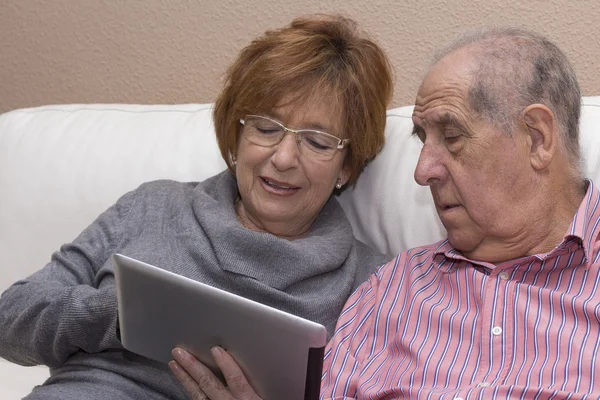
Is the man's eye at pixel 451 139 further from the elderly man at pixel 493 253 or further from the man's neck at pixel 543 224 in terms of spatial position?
the man's neck at pixel 543 224

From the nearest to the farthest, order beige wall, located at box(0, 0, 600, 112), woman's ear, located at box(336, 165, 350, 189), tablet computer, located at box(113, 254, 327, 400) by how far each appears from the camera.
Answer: tablet computer, located at box(113, 254, 327, 400), woman's ear, located at box(336, 165, 350, 189), beige wall, located at box(0, 0, 600, 112)

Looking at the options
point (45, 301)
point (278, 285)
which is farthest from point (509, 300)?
point (45, 301)

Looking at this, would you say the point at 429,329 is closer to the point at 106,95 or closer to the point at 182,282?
the point at 182,282

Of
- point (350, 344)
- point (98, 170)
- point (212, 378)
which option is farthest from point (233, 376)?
point (98, 170)

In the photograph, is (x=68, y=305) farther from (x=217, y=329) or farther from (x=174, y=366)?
(x=217, y=329)

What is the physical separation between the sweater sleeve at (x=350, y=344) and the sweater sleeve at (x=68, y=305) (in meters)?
0.39

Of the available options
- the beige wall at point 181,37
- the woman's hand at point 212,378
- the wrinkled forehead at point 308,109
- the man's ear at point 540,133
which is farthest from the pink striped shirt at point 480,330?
the beige wall at point 181,37

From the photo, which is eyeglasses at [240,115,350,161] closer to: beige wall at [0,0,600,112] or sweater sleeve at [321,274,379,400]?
sweater sleeve at [321,274,379,400]

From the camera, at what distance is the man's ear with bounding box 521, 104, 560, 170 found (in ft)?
4.66

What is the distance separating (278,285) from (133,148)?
64 cm

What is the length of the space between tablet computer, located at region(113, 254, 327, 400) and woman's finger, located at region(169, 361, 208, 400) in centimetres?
3

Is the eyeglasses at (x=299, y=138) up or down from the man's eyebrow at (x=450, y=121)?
down

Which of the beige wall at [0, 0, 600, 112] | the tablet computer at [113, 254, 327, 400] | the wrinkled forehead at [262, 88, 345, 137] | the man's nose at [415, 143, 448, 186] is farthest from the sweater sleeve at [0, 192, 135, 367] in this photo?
the beige wall at [0, 0, 600, 112]

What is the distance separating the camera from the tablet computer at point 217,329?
1210 mm
